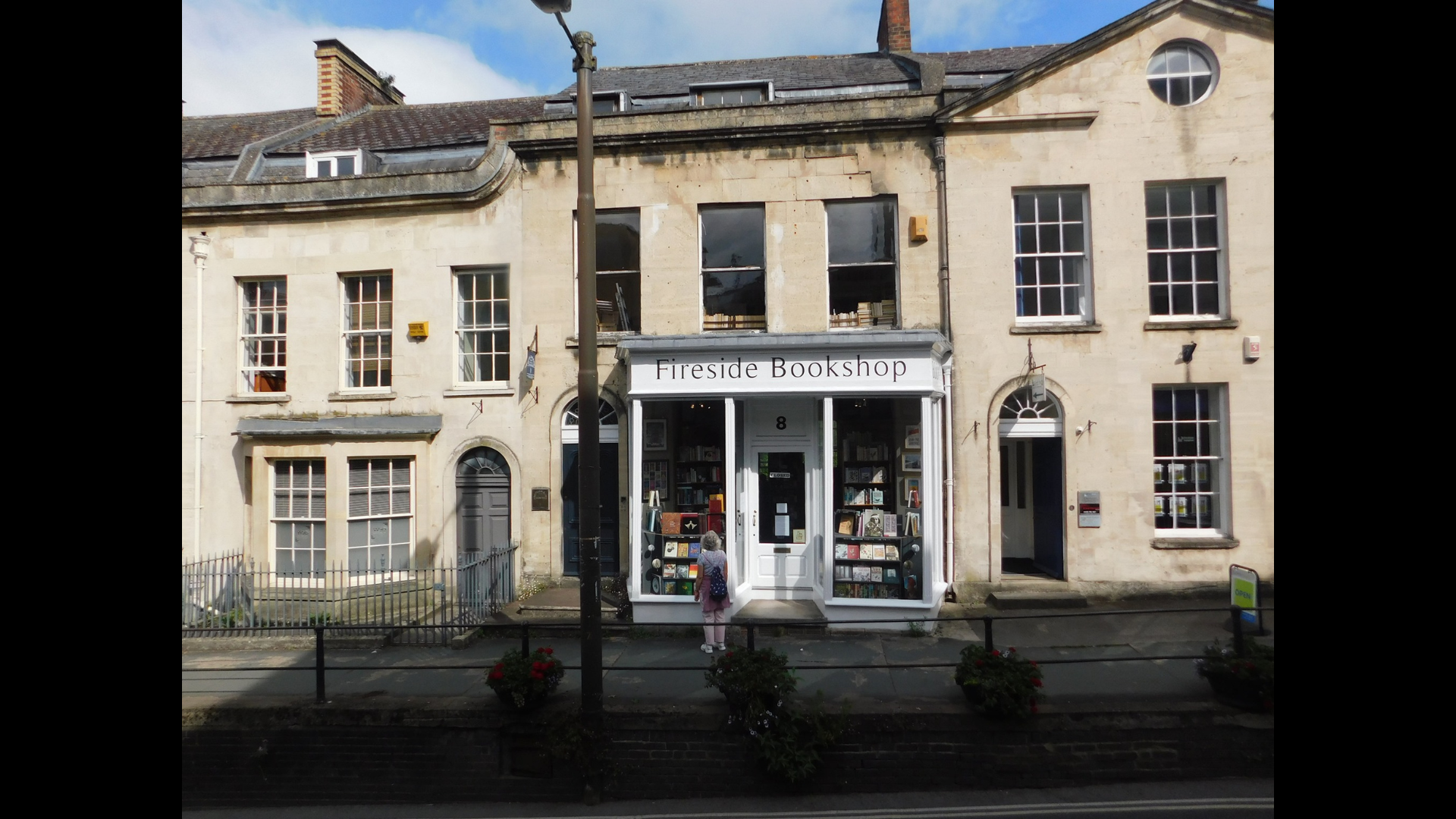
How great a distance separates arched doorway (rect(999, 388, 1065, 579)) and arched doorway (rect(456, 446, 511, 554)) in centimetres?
838

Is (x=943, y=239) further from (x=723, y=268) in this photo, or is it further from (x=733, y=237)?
(x=723, y=268)

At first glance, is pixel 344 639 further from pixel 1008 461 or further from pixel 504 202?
pixel 1008 461

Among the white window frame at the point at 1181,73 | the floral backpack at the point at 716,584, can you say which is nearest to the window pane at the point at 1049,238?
the white window frame at the point at 1181,73

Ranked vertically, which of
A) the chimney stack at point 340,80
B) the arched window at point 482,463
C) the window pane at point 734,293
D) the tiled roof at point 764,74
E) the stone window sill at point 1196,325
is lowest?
the arched window at point 482,463

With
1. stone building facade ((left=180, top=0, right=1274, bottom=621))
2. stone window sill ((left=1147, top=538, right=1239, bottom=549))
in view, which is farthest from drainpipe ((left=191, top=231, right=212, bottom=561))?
stone window sill ((left=1147, top=538, right=1239, bottom=549))

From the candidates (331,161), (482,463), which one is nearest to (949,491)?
(482,463)

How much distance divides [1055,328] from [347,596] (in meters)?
12.1

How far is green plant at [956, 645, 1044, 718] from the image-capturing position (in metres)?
A: 7.06

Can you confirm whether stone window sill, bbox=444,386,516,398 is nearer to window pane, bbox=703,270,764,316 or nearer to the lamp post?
window pane, bbox=703,270,764,316

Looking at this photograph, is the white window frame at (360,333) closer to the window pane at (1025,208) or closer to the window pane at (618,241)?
the window pane at (618,241)

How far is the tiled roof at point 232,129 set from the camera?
17031 mm

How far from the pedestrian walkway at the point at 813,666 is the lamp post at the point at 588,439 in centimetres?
57

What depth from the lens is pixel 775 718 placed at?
7.07 meters

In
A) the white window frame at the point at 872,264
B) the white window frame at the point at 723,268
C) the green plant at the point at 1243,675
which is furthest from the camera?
the white window frame at the point at 723,268
